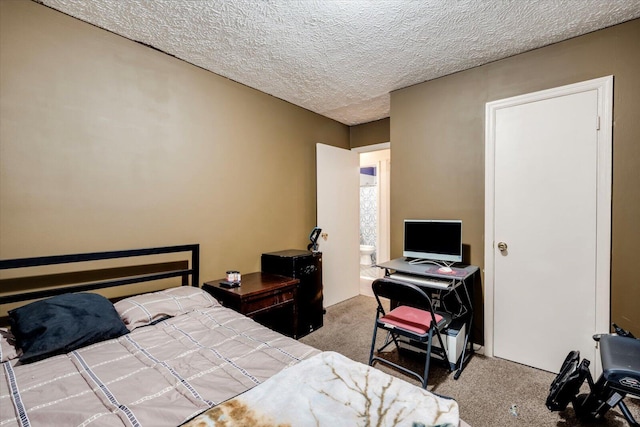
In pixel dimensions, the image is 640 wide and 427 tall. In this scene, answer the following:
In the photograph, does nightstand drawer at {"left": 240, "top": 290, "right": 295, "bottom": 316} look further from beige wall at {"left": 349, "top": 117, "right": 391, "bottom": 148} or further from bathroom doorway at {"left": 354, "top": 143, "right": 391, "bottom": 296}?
beige wall at {"left": 349, "top": 117, "right": 391, "bottom": 148}

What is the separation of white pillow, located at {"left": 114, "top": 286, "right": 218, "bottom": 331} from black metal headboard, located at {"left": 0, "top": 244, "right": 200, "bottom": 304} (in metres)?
0.24

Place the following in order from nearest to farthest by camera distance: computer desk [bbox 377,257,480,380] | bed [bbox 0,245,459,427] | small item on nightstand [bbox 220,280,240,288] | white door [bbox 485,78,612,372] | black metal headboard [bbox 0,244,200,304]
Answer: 1. bed [bbox 0,245,459,427]
2. black metal headboard [bbox 0,244,200,304]
3. white door [bbox 485,78,612,372]
4. computer desk [bbox 377,257,480,380]
5. small item on nightstand [bbox 220,280,240,288]

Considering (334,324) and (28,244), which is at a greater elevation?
(28,244)

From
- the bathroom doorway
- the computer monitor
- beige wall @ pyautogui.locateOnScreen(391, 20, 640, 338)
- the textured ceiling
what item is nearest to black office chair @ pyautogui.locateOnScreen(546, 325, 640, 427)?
beige wall @ pyautogui.locateOnScreen(391, 20, 640, 338)

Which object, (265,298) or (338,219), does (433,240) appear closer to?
(338,219)

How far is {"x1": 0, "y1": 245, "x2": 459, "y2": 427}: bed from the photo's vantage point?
0.99 metres

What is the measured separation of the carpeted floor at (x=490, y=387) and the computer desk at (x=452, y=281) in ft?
0.42

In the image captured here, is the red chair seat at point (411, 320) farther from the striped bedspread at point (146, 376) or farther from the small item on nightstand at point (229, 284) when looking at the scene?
the small item on nightstand at point (229, 284)

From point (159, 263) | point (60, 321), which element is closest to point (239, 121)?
point (159, 263)

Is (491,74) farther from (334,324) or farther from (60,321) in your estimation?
(60,321)

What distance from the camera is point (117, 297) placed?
2191mm

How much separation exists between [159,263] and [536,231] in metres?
3.18

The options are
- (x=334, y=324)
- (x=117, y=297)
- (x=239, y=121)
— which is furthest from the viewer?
(x=334, y=324)

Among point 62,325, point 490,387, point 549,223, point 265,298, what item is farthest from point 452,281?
point 62,325
